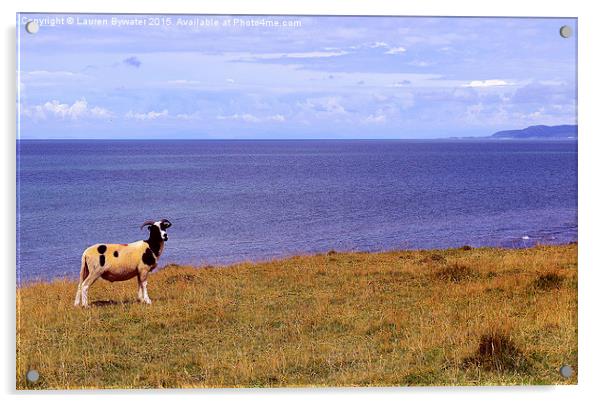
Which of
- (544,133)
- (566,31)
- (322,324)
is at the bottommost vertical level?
(322,324)

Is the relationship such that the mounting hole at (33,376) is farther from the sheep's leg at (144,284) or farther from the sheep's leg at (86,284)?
the sheep's leg at (144,284)

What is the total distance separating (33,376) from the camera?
10477mm

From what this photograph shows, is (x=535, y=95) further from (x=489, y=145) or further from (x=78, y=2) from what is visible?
(x=78, y=2)

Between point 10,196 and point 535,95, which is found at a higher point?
point 535,95

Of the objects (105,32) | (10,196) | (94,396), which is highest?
(105,32)

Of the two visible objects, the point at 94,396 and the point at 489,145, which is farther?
the point at 489,145

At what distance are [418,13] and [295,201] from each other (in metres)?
2.53

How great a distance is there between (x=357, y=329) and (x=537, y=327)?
80.6 inches

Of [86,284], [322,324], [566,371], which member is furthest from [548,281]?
[86,284]

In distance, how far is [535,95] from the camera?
36.2 ft

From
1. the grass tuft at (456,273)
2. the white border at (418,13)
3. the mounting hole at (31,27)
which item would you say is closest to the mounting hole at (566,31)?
the white border at (418,13)

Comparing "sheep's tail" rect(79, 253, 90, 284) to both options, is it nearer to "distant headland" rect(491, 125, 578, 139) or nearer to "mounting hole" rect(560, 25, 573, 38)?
"distant headland" rect(491, 125, 578, 139)

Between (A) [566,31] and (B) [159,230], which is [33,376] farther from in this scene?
(A) [566,31]

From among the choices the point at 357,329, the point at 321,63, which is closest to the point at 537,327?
the point at 357,329
